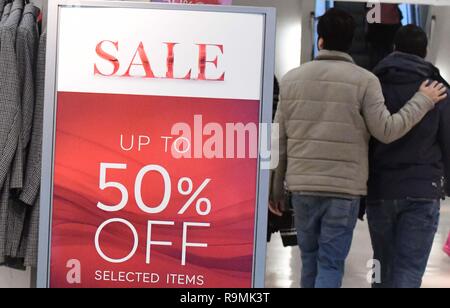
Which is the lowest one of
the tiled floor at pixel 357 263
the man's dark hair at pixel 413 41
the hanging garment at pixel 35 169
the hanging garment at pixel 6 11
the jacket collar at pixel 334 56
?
the tiled floor at pixel 357 263

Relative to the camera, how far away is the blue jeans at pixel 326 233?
2.92m

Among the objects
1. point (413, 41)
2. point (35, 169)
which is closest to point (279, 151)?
point (413, 41)

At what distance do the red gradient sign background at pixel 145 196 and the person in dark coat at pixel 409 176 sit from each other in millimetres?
547

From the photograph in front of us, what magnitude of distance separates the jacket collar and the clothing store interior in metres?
0.04

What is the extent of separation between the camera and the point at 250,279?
9.59 ft

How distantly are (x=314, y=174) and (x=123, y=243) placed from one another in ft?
2.70

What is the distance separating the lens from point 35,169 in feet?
10.2

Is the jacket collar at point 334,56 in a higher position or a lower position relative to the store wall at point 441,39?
lower

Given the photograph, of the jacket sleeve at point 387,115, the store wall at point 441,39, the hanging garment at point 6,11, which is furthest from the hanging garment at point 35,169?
the store wall at point 441,39

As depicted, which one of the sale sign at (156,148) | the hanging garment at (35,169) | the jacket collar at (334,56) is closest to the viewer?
the sale sign at (156,148)

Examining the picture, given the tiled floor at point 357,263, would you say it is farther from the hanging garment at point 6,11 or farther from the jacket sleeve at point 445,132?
the hanging garment at point 6,11

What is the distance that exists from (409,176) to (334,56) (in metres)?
0.58

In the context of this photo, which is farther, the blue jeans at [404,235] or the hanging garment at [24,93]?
the hanging garment at [24,93]

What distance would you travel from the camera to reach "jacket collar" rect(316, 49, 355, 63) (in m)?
2.98
